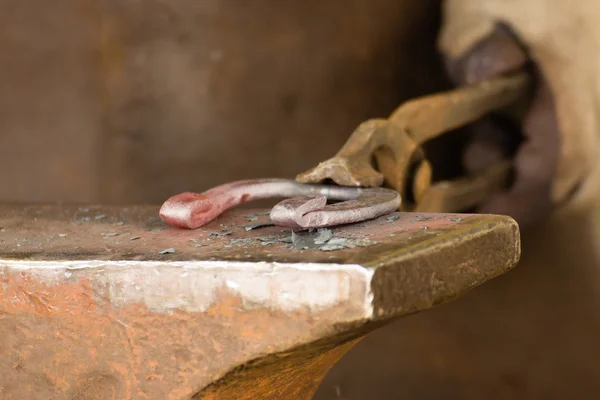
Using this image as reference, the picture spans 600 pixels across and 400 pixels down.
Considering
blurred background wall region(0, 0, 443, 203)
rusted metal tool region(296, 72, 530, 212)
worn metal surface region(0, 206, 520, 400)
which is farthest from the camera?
blurred background wall region(0, 0, 443, 203)

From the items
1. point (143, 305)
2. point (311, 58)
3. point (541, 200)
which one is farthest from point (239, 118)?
point (143, 305)

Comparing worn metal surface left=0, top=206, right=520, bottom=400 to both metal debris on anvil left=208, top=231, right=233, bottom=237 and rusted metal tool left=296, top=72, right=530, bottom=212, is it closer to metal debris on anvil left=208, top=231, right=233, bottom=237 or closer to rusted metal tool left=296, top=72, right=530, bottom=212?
metal debris on anvil left=208, top=231, right=233, bottom=237

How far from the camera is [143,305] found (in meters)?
0.58

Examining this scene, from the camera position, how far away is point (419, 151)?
947 millimetres

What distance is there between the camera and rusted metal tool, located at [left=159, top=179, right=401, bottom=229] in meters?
0.63

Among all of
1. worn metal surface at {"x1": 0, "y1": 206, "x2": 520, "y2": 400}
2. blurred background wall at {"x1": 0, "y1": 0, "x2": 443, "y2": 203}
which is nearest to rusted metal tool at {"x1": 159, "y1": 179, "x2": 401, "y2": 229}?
worn metal surface at {"x1": 0, "y1": 206, "x2": 520, "y2": 400}

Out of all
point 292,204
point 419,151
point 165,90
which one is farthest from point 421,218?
point 165,90

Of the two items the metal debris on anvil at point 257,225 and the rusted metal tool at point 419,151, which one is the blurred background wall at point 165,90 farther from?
the metal debris on anvil at point 257,225

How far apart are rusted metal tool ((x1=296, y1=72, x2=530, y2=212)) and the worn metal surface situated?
0.11 meters

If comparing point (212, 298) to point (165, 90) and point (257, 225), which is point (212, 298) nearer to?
point (257, 225)

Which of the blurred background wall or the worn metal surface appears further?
the blurred background wall

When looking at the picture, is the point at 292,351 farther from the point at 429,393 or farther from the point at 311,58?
the point at 429,393

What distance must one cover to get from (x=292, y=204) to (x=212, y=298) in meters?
0.11

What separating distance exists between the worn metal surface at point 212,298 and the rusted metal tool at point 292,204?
0.04ft
